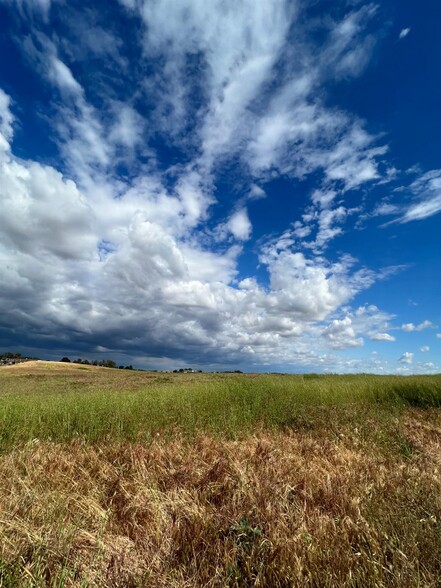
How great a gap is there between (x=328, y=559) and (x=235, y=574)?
2.84ft

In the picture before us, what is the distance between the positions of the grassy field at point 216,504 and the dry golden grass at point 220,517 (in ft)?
0.06

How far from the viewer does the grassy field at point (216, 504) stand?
2.89 metres

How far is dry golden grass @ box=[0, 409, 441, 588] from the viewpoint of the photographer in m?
2.86

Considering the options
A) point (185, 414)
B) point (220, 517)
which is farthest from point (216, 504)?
point (185, 414)

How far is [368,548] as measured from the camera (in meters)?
3.07

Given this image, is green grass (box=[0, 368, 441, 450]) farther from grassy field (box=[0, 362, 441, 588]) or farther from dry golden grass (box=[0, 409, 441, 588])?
dry golden grass (box=[0, 409, 441, 588])

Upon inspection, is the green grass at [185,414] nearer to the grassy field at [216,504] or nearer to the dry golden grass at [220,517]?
the grassy field at [216,504]

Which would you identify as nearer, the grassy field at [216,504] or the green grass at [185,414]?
the grassy field at [216,504]

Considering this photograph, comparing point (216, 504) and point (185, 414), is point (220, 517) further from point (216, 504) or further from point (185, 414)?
point (185, 414)

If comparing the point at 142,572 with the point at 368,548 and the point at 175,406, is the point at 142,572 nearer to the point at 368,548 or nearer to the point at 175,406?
the point at 368,548

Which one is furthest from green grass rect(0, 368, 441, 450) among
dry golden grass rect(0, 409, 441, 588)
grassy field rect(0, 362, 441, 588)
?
dry golden grass rect(0, 409, 441, 588)

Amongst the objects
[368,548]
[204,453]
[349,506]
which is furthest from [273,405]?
[368,548]

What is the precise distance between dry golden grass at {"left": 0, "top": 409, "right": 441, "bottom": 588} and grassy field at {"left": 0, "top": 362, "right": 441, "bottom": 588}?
0.02 meters

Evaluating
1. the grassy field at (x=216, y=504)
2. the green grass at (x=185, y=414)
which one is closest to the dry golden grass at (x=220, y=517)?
the grassy field at (x=216, y=504)
